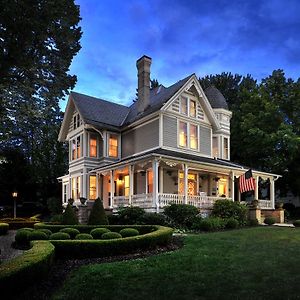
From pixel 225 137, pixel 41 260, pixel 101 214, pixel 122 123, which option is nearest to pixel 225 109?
pixel 225 137

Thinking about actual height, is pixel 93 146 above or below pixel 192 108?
below

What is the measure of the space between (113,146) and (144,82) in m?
5.38

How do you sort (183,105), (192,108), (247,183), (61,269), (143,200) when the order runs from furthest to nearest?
(192,108) < (183,105) < (247,183) < (143,200) < (61,269)

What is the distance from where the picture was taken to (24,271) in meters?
7.87

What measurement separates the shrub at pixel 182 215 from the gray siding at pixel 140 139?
6.05 metres

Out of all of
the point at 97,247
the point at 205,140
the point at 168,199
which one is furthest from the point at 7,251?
the point at 205,140

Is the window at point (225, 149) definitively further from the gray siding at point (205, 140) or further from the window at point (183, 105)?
the window at point (183, 105)

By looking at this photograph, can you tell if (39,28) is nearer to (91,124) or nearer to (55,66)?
(55,66)

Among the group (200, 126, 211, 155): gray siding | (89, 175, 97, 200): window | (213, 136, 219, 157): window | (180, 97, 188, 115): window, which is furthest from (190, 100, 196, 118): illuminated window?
(89, 175, 97, 200): window

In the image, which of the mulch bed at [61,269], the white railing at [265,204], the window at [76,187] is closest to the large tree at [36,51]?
the mulch bed at [61,269]

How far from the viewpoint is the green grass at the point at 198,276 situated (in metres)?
7.48

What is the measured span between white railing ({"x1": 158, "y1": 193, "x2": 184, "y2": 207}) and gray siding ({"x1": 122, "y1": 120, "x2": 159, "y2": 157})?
4252 millimetres

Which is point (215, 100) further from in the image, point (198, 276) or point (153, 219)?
point (198, 276)

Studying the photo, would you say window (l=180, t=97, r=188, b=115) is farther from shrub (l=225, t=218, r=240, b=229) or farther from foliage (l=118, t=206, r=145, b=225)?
shrub (l=225, t=218, r=240, b=229)
